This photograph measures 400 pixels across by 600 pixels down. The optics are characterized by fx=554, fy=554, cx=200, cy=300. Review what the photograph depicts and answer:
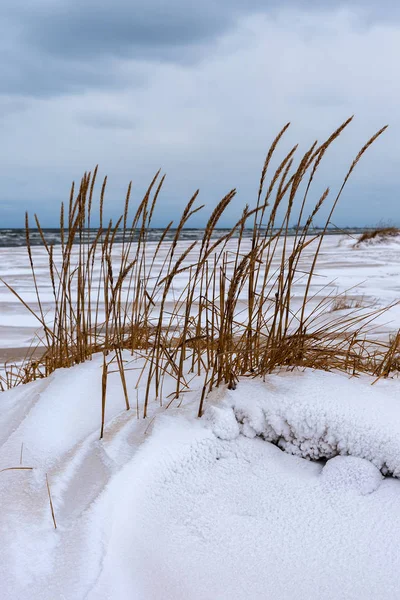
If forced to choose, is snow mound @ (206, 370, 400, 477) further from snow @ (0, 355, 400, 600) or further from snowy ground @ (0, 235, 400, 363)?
snowy ground @ (0, 235, 400, 363)

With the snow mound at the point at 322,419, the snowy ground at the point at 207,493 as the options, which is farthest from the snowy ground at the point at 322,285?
the snowy ground at the point at 207,493

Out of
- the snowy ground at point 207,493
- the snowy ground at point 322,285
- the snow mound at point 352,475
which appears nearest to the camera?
the snowy ground at point 207,493

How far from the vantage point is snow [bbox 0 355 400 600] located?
3.18 ft

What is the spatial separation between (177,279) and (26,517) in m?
5.57

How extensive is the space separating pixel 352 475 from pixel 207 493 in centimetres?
34

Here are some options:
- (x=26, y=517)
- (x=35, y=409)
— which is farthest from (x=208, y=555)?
(x=35, y=409)

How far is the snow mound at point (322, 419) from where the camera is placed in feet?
4.26

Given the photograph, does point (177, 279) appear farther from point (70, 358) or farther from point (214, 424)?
point (214, 424)

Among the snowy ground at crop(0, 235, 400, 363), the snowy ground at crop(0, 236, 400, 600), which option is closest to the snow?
the snowy ground at crop(0, 236, 400, 600)

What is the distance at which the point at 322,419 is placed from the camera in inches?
53.1

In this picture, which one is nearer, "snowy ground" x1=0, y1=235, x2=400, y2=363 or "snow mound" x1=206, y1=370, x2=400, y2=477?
"snow mound" x1=206, y1=370, x2=400, y2=477

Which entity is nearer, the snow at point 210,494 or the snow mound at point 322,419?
the snow at point 210,494

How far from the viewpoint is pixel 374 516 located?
116 cm

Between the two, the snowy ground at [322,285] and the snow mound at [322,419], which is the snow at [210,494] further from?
the snowy ground at [322,285]
